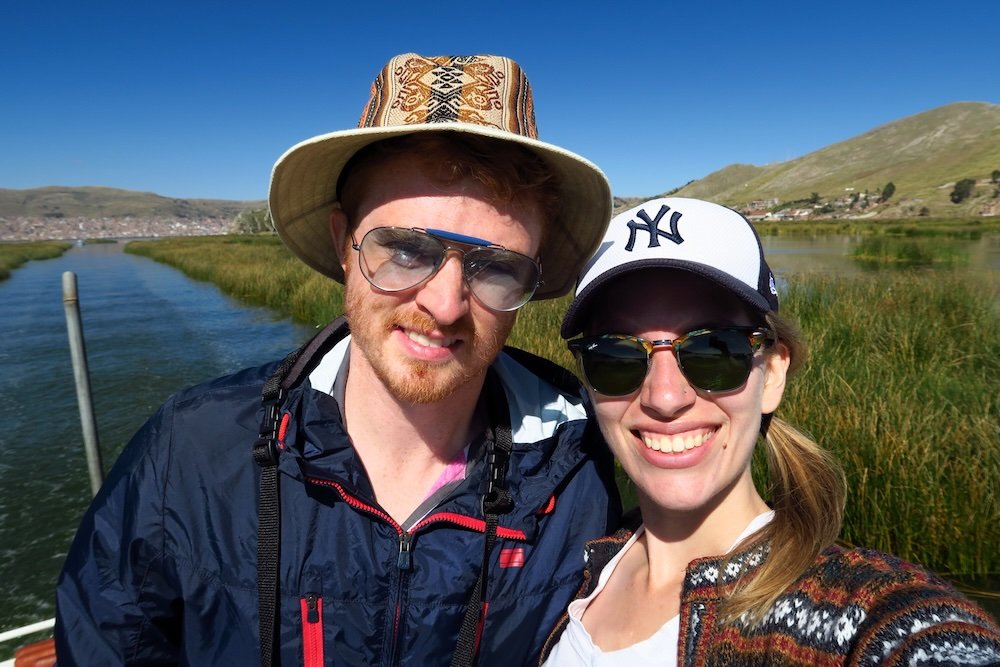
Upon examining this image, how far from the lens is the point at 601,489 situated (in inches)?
73.8

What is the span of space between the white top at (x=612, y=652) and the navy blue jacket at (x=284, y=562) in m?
0.15

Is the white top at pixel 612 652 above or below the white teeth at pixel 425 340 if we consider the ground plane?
below

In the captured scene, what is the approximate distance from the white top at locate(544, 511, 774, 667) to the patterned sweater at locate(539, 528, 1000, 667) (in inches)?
2.4

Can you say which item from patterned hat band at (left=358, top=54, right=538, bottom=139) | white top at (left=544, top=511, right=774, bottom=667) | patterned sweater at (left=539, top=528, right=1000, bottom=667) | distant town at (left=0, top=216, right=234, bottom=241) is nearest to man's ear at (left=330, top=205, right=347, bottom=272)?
patterned hat band at (left=358, top=54, right=538, bottom=139)

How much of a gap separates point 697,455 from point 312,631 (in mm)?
1098

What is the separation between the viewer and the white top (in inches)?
50.6

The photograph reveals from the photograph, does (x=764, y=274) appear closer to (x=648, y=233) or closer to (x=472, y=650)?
(x=648, y=233)

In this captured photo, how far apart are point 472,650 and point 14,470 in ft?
27.8

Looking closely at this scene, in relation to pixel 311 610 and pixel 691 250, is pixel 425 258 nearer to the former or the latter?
pixel 691 250

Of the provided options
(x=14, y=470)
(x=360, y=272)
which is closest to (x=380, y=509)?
(x=360, y=272)

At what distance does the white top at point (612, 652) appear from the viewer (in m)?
1.28

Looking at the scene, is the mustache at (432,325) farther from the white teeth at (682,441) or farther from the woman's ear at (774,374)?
the woman's ear at (774,374)

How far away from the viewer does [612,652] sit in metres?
1.35

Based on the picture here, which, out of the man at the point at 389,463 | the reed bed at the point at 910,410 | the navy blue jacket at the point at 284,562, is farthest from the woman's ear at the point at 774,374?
the reed bed at the point at 910,410
